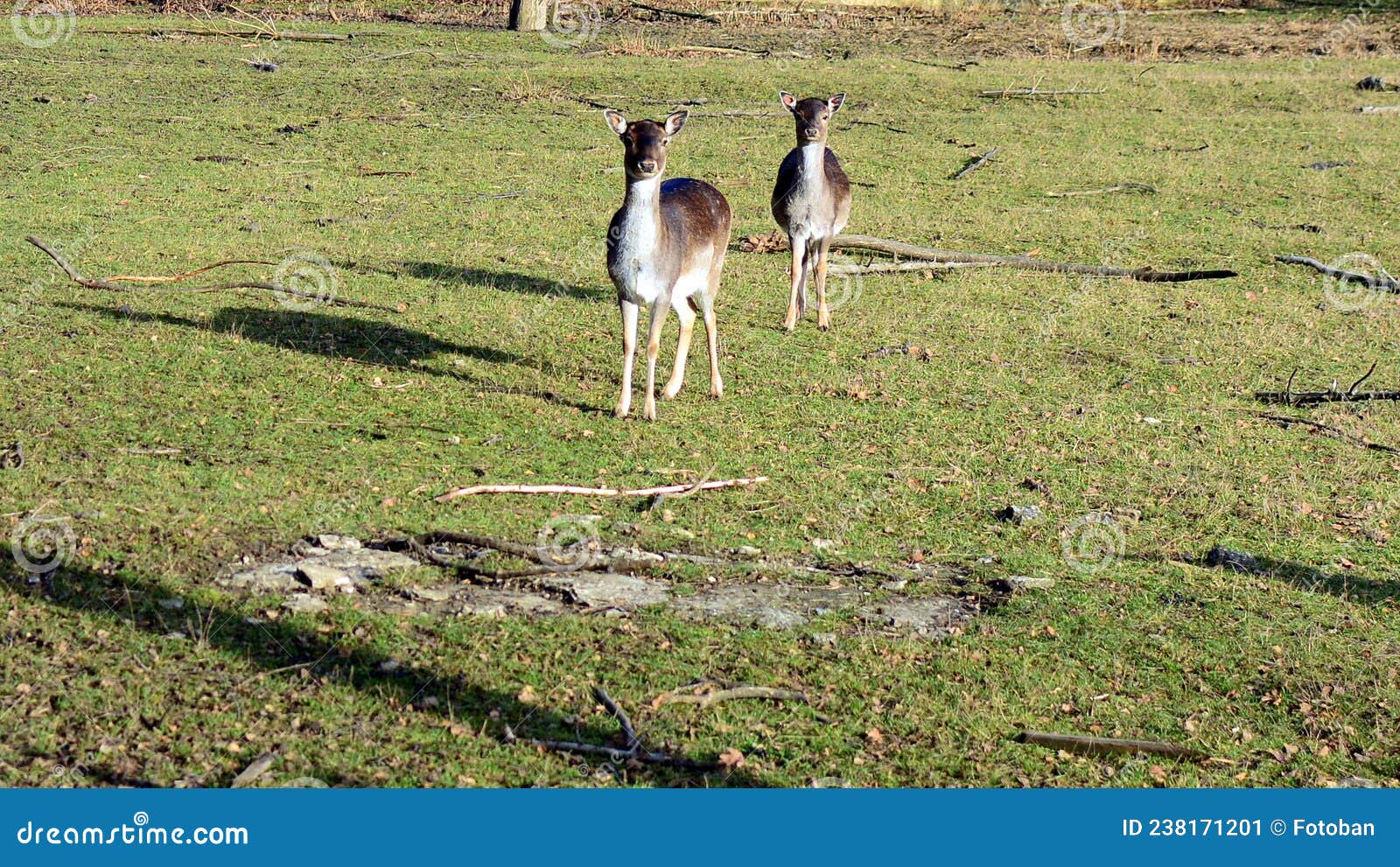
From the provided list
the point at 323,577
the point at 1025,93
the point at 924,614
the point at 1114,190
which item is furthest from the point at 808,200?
the point at 1025,93

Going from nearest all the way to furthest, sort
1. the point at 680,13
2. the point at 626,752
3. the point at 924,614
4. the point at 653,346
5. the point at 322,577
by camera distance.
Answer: the point at 626,752
the point at 322,577
the point at 924,614
the point at 653,346
the point at 680,13

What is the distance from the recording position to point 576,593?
22.9 ft

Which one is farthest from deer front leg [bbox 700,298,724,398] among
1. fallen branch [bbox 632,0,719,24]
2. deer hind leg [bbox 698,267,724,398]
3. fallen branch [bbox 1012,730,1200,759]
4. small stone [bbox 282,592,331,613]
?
fallen branch [bbox 632,0,719,24]

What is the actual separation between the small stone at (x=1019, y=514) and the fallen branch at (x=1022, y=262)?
255 inches

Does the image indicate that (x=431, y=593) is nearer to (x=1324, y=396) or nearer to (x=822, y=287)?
(x=822, y=287)

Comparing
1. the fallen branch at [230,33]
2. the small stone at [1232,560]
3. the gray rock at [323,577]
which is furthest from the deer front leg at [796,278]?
the fallen branch at [230,33]

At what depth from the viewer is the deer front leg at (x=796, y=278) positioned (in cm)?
1220

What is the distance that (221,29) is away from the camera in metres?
26.6

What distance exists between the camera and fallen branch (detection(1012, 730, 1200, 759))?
6027 millimetres

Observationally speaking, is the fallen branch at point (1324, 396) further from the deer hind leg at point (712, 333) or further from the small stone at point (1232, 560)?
the deer hind leg at point (712, 333)

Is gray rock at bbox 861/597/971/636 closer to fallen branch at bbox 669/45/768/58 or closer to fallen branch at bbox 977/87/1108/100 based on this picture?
fallen branch at bbox 977/87/1108/100

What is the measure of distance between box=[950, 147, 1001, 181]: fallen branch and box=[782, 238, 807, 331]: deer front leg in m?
7.22

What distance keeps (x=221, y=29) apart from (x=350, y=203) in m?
12.3

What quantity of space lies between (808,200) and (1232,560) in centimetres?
535
